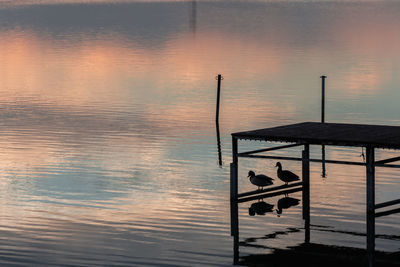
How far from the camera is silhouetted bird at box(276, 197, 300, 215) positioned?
33.6 m

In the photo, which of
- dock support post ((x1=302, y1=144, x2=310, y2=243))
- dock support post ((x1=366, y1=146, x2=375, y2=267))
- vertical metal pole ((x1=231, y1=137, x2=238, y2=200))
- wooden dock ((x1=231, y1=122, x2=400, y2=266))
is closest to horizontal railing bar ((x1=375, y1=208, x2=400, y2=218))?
wooden dock ((x1=231, y1=122, x2=400, y2=266))

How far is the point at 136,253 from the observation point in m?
27.4

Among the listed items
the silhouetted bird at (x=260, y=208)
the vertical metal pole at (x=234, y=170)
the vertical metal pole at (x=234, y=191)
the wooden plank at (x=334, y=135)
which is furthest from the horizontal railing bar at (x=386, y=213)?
the vertical metal pole at (x=234, y=170)

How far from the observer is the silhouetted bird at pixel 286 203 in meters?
33.6

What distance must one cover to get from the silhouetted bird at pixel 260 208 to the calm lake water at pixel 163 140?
433mm

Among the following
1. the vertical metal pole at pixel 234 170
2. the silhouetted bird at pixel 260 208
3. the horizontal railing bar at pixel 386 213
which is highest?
the vertical metal pole at pixel 234 170

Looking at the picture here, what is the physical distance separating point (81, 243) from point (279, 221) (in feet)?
21.7

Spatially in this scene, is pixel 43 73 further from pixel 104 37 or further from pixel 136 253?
pixel 136 253

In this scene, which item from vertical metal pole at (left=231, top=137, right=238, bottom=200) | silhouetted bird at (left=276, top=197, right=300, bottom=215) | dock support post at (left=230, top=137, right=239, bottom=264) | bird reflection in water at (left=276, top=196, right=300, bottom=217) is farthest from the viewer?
silhouetted bird at (left=276, top=197, right=300, bottom=215)

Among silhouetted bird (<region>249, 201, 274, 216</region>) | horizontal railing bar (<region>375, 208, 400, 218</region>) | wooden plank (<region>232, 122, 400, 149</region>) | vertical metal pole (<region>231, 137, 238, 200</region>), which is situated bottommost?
silhouetted bird (<region>249, 201, 274, 216</region>)

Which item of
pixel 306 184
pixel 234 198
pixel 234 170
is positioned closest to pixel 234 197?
pixel 234 198

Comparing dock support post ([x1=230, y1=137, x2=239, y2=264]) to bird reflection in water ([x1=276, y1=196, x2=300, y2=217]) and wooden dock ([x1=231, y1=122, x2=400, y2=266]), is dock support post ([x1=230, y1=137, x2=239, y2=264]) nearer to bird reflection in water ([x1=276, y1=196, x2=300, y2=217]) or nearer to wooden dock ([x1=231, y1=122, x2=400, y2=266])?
wooden dock ([x1=231, y1=122, x2=400, y2=266])

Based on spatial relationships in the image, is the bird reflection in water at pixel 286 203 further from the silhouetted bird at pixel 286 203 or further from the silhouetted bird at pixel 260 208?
the silhouetted bird at pixel 260 208

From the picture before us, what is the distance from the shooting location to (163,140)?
48250 mm
